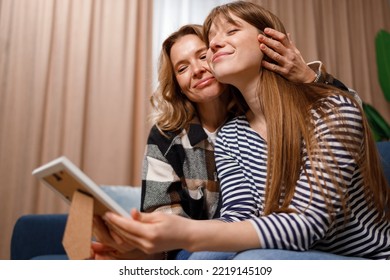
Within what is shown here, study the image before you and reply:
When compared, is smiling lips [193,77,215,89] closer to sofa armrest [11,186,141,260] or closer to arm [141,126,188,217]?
arm [141,126,188,217]

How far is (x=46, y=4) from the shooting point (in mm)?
2566

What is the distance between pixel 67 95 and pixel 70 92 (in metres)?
0.03

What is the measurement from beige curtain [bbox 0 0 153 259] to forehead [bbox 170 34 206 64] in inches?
49.7

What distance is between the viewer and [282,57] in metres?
1.05

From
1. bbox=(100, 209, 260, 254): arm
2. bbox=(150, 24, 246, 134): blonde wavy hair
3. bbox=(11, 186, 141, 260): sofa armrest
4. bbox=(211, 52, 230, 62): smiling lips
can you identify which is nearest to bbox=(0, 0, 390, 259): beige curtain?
bbox=(11, 186, 141, 260): sofa armrest

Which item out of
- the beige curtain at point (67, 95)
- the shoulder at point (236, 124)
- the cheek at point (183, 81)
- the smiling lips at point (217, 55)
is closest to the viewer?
the smiling lips at point (217, 55)

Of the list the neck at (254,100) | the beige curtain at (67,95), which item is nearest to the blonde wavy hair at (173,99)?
the neck at (254,100)

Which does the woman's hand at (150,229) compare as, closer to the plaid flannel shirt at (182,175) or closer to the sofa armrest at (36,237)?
the plaid flannel shirt at (182,175)

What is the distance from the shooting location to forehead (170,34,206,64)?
1272mm

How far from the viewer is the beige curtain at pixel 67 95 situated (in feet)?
7.76

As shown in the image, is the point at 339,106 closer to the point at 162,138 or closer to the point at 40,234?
the point at 162,138

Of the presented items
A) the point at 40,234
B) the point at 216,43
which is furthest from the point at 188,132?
the point at 40,234

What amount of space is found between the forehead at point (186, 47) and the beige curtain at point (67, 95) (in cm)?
126
